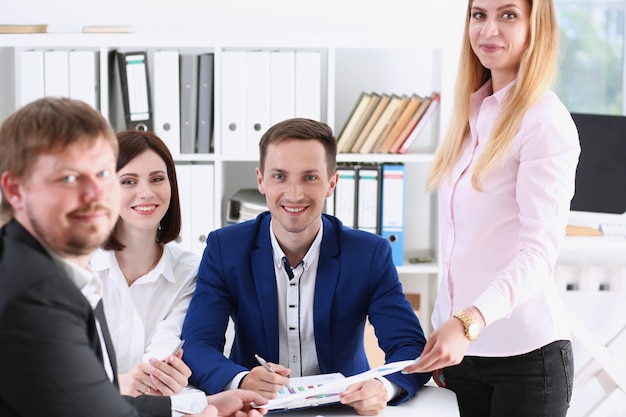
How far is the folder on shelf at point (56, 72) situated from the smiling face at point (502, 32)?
203 centimetres

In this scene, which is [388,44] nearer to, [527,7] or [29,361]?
[527,7]

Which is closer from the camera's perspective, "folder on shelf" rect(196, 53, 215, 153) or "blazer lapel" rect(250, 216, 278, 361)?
"blazer lapel" rect(250, 216, 278, 361)

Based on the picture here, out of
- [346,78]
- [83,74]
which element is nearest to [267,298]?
[83,74]

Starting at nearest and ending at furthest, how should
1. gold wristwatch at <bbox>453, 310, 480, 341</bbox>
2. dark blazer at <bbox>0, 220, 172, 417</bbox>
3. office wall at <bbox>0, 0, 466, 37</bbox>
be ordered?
1. dark blazer at <bbox>0, 220, 172, 417</bbox>
2. gold wristwatch at <bbox>453, 310, 480, 341</bbox>
3. office wall at <bbox>0, 0, 466, 37</bbox>

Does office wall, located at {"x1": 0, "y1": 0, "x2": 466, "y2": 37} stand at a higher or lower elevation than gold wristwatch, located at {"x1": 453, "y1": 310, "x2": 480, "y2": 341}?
higher

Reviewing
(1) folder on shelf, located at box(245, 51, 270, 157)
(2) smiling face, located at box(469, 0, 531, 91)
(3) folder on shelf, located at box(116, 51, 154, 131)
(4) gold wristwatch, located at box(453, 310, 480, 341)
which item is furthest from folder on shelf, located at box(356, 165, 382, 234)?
(4) gold wristwatch, located at box(453, 310, 480, 341)

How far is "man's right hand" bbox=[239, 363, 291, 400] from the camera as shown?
1526mm

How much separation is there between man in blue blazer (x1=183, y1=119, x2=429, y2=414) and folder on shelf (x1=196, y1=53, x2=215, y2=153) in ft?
4.94

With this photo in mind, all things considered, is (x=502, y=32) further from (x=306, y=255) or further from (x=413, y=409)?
(x=413, y=409)

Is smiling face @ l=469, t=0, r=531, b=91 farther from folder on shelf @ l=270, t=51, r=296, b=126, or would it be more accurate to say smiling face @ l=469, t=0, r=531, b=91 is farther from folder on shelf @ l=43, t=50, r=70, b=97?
folder on shelf @ l=43, t=50, r=70, b=97

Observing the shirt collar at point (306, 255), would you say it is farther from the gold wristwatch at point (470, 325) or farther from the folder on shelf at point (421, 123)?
the folder on shelf at point (421, 123)

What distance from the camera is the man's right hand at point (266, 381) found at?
1526 mm

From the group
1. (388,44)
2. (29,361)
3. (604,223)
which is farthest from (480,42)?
(604,223)

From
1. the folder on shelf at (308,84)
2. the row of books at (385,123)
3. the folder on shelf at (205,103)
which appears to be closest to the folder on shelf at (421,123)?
the row of books at (385,123)
